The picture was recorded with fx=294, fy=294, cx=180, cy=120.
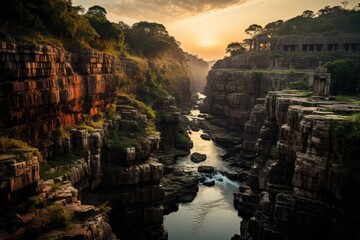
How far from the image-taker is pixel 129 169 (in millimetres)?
28984

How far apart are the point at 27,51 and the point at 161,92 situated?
147 feet

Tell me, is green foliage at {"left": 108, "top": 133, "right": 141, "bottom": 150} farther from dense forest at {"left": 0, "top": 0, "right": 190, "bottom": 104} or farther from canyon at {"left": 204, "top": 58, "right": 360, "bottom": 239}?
canyon at {"left": 204, "top": 58, "right": 360, "bottom": 239}

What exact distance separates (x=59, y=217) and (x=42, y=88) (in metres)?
10.5

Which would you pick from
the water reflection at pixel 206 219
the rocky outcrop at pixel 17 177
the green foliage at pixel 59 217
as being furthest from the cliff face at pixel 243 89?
the rocky outcrop at pixel 17 177

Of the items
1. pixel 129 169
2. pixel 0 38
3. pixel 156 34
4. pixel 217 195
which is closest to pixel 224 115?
pixel 156 34

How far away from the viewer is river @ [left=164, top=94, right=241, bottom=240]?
109ft

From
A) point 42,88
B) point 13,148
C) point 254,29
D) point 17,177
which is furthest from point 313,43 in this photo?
point 17,177

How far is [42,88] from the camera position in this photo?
2186cm

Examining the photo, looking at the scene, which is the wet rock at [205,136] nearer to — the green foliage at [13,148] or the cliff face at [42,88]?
the cliff face at [42,88]

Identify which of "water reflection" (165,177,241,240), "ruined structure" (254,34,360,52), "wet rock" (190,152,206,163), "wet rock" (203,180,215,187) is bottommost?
"water reflection" (165,177,241,240)

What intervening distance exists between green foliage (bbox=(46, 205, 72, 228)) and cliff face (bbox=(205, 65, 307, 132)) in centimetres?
5401

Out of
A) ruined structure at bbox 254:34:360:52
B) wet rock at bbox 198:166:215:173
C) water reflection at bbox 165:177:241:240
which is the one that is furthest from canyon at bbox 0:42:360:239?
ruined structure at bbox 254:34:360:52

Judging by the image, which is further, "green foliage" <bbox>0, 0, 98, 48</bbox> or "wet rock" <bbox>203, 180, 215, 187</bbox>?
"wet rock" <bbox>203, 180, 215, 187</bbox>

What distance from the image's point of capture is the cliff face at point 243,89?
6440cm
